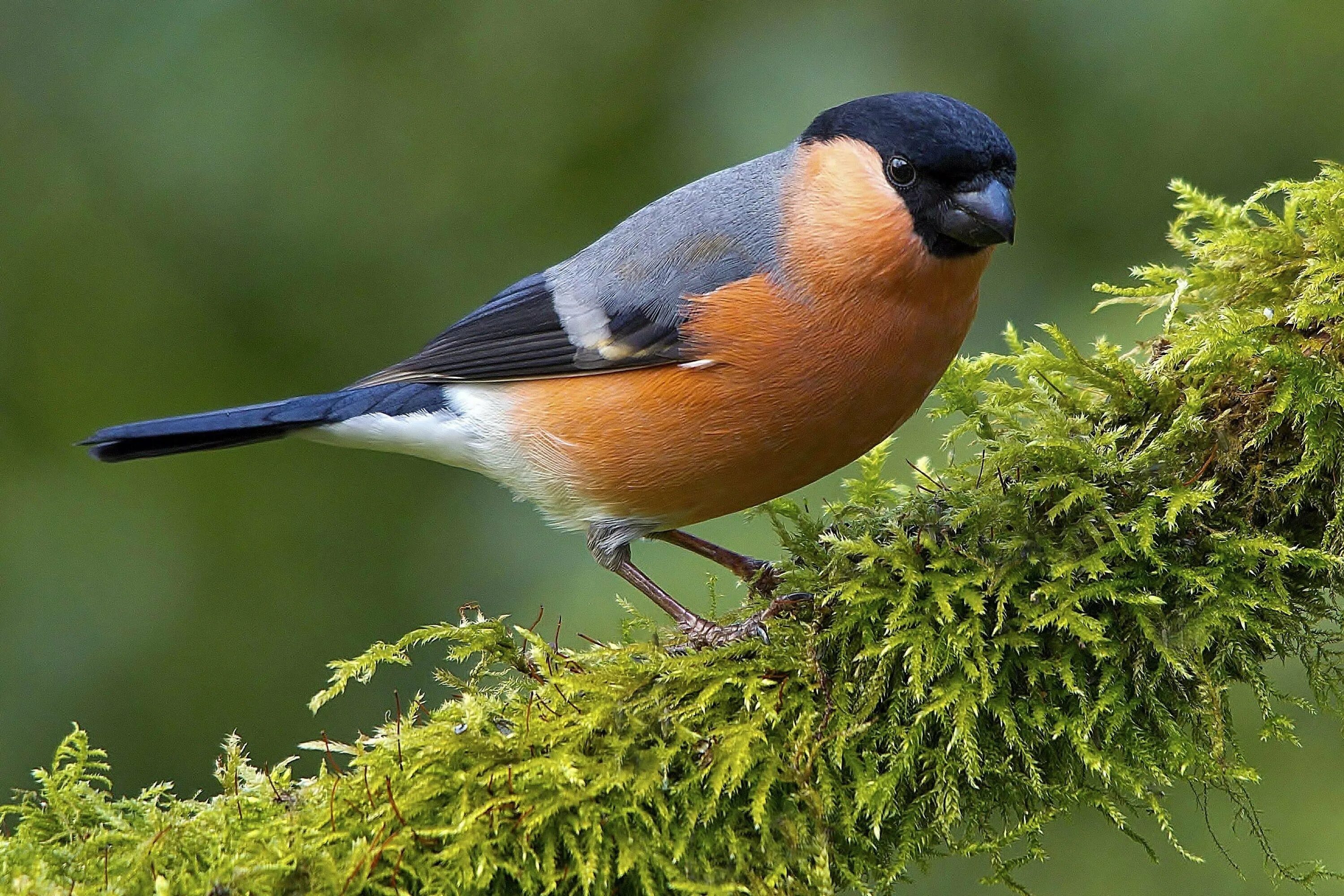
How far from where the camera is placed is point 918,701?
2.40 meters

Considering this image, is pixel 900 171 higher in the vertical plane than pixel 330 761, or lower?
higher

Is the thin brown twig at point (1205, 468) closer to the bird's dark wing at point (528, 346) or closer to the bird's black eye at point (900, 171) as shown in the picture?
the bird's black eye at point (900, 171)

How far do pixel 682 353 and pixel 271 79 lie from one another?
8.75ft

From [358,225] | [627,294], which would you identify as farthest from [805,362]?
[358,225]

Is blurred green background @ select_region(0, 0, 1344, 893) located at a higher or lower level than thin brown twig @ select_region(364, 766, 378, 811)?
higher

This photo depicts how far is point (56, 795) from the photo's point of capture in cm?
230

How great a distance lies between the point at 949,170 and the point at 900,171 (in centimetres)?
15

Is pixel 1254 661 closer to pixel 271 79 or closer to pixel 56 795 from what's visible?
pixel 56 795

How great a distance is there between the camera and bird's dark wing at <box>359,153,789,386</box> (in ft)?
11.7

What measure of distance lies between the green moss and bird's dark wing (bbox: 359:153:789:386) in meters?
1.04

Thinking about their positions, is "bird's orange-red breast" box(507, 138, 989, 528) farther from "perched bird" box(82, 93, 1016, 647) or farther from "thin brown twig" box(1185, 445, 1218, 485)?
"thin brown twig" box(1185, 445, 1218, 485)

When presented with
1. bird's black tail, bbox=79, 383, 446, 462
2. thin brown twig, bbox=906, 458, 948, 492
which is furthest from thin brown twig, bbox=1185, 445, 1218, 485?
bird's black tail, bbox=79, 383, 446, 462

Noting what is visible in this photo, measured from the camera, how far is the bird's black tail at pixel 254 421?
391 centimetres

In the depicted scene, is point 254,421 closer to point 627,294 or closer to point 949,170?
point 627,294
